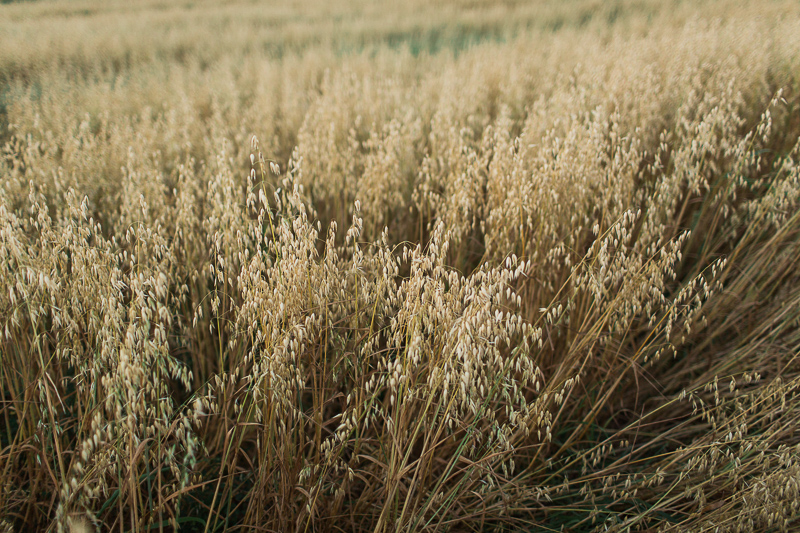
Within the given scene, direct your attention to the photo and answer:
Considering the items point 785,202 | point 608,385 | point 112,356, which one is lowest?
point 608,385

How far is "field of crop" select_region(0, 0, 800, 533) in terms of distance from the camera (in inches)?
52.6

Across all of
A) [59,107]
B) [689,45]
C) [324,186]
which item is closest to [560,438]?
[324,186]

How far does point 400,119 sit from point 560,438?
8.50 ft

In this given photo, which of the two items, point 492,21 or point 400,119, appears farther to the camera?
point 492,21

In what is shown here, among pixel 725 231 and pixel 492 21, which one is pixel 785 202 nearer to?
pixel 725 231

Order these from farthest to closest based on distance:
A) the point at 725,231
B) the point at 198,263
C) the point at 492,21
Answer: the point at 492,21
the point at 725,231
the point at 198,263

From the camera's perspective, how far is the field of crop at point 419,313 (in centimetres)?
133

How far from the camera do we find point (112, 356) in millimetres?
1232

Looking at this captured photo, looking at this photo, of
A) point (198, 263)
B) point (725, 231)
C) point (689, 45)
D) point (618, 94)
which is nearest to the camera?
point (198, 263)

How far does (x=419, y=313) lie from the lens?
4.09 ft

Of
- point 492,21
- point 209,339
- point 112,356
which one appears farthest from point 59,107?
point 492,21

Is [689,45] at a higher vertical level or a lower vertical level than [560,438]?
higher

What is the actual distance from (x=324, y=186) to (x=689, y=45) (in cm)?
398

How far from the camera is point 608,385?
2.07m
